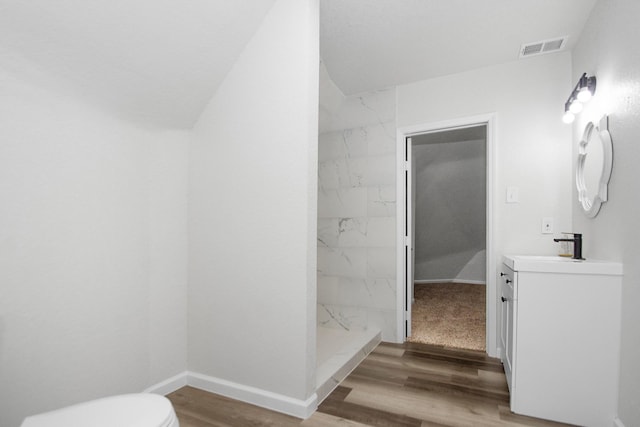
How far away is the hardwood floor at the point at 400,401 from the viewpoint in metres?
1.81

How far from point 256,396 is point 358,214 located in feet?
6.17

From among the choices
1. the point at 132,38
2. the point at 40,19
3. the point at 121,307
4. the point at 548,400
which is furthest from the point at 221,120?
the point at 548,400

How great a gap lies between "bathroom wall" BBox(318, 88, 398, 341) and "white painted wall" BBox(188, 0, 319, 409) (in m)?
1.38

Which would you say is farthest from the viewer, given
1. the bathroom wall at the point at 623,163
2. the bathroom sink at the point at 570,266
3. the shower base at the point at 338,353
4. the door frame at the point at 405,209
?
the door frame at the point at 405,209

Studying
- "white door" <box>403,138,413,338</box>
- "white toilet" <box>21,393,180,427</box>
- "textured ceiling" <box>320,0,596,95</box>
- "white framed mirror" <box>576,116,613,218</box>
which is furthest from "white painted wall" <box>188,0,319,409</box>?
"white framed mirror" <box>576,116,613,218</box>

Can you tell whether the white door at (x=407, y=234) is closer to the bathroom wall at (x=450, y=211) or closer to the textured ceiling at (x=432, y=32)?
the textured ceiling at (x=432, y=32)

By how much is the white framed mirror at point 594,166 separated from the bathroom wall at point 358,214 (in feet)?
4.59

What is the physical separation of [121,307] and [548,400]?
2.41 metres

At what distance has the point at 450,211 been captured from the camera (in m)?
6.18

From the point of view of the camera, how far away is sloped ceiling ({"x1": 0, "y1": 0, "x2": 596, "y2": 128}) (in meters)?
1.43

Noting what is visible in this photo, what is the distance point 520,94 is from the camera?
271 cm

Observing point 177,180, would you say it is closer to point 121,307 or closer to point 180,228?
point 180,228

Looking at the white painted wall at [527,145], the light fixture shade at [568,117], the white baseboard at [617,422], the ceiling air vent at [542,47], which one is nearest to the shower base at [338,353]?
the white painted wall at [527,145]

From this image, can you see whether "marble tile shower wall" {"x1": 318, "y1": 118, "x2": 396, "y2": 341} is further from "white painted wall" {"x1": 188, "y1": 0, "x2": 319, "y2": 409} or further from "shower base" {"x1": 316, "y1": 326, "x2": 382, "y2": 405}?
"white painted wall" {"x1": 188, "y1": 0, "x2": 319, "y2": 409}
